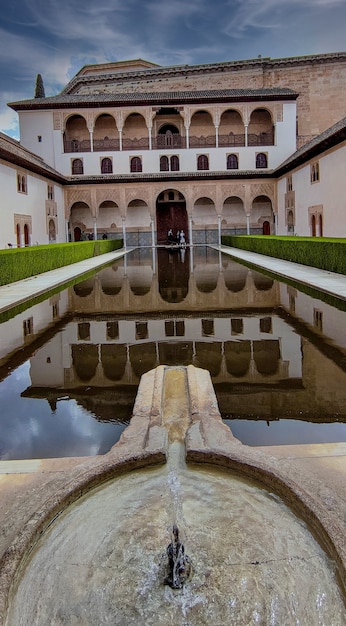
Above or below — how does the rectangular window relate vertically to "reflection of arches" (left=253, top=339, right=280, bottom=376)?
above

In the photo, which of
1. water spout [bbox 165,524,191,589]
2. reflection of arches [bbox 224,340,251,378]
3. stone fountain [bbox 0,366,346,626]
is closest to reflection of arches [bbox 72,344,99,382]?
reflection of arches [bbox 224,340,251,378]

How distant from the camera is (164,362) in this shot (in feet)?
20.1

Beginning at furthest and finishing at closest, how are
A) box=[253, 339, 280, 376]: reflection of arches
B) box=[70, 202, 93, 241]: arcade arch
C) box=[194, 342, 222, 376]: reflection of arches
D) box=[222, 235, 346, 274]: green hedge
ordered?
box=[70, 202, 93, 241]: arcade arch → box=[222, 235, 346, 274]: green hedge → box=[194, 342, 222, 376]: reflection of arches → box=[253, 339, 280, 376]: reflection of arches

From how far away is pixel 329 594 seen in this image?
2.39 meters

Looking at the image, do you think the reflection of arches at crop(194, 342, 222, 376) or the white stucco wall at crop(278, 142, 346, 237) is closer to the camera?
the reflection of arches at crop(194, 342, 222, 376)

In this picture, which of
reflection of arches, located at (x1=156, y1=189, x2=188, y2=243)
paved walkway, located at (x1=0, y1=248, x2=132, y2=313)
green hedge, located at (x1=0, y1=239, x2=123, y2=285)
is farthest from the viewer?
reflection of arches, located at (x1=156, y1=189, x2=188, y2=243)

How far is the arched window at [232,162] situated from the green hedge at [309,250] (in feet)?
43.9

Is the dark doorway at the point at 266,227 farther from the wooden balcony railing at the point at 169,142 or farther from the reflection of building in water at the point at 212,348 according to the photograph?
the reflection of building in water at the point at 212,348

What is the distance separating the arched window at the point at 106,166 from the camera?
3772 centimetres

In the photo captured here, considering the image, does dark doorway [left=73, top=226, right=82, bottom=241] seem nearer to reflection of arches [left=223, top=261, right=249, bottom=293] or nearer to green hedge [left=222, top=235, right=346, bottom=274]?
green hedge [left=222, top=235, right=346, bottom=274]

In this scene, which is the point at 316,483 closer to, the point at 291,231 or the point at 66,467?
the point at 66,467

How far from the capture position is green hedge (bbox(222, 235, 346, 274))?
13.8m

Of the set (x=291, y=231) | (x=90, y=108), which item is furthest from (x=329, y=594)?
→ (x=90, y=108)

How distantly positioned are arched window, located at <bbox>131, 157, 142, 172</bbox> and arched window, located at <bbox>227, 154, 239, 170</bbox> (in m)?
5.96
